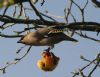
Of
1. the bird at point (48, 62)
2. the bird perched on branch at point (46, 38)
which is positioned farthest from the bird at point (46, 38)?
the bird at point (48, 62)

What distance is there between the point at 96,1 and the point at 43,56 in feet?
2.95

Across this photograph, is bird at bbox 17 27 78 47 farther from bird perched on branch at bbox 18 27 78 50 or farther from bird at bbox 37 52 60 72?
bird at bbox 37 52 60 72

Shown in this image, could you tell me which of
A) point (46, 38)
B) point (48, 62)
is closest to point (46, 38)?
point (46, 38)

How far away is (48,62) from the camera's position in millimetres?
2373

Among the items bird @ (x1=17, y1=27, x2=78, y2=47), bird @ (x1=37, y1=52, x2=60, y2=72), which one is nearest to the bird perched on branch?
bird @ (x1=17, y1=27, x2=78, y2=47)

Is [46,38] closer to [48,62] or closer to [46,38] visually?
[46,38]

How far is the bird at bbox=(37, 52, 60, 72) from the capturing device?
235 centimetres

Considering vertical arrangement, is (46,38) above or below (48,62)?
above

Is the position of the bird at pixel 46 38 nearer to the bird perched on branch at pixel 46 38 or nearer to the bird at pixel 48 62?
the bird perched on branch at pixel 46 38

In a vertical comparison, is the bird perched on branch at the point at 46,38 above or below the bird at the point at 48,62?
above

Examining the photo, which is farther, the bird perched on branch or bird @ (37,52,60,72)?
bird @ (37,52,60,72)

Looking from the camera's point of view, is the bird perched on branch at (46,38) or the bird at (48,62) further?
the bird at (48,62)

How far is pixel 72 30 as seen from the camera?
105 inches

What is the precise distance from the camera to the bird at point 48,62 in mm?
2350
